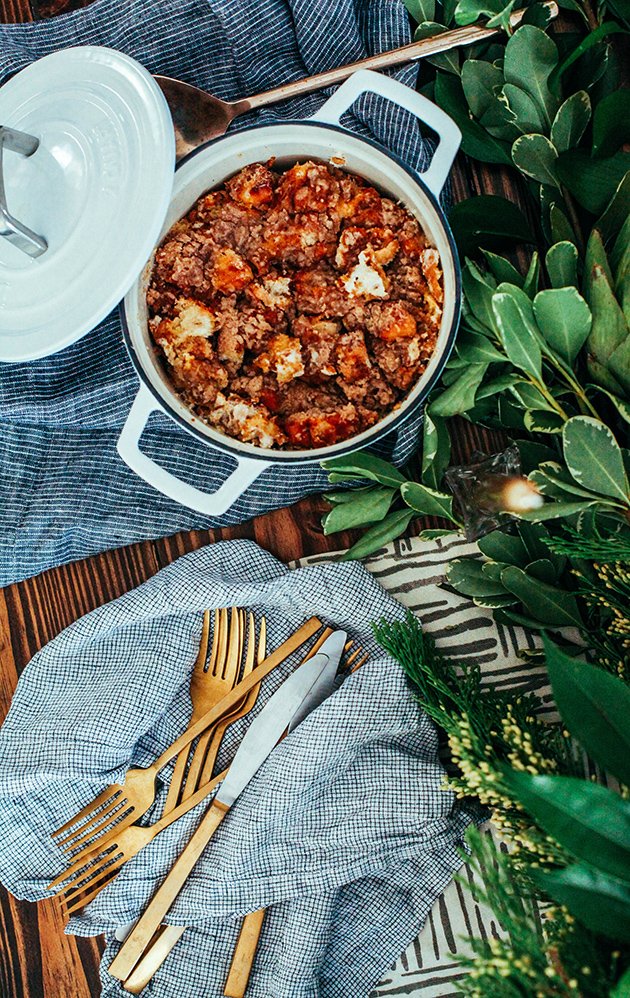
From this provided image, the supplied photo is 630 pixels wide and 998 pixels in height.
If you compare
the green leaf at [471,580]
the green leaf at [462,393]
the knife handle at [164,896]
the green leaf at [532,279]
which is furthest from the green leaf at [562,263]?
the knife handle at [164,896]

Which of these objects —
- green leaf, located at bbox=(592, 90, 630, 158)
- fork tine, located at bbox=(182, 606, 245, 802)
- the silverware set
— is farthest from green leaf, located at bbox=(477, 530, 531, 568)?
green leaf, located at bbox=(592, 90, 630, 158)

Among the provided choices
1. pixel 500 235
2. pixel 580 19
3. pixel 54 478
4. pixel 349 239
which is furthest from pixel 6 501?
pixel 580 19

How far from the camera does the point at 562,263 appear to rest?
837mm

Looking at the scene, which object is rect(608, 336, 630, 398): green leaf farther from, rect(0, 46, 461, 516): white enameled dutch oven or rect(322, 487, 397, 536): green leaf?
rect(322, 487, 397, 536): green leaf

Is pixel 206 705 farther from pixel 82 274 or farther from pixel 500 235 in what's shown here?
pixel 500 235

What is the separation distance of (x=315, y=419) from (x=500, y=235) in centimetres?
32

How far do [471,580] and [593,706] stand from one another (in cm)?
29

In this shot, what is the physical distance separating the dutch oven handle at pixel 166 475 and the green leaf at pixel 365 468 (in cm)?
11

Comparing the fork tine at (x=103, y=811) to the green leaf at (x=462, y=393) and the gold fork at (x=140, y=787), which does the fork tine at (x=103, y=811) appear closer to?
the gold fork at (x=140, y=787)

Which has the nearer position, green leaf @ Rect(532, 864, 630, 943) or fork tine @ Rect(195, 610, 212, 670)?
green leaf @ Rect(532, 864, 630, 943)

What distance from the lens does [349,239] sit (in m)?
0.87

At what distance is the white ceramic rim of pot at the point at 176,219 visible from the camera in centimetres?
82

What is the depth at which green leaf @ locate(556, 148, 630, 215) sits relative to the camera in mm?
864

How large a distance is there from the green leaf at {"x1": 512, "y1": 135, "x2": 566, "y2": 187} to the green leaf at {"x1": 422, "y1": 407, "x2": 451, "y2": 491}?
0.29 metres
